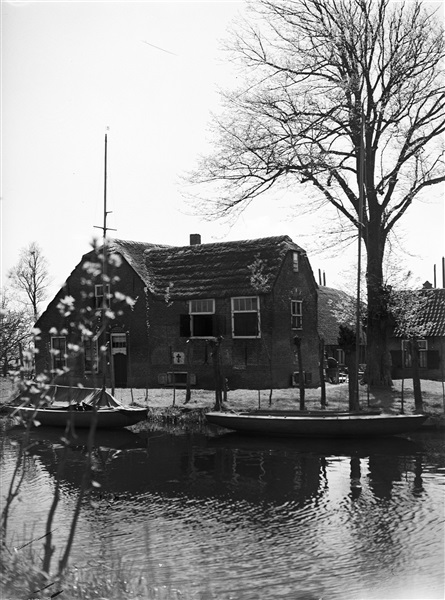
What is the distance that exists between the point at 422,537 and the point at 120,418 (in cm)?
1572

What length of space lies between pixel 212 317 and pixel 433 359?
14.9 m

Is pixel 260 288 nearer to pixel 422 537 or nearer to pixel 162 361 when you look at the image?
pixel 162 361

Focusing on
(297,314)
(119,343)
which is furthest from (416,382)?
(119,343)

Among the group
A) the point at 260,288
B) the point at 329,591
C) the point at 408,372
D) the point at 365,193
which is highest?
the point at 365,193

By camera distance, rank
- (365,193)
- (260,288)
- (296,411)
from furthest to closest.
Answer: (260,288) → (365,193) → (296,411)

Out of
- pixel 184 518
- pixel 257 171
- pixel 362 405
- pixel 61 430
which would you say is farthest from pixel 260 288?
pixel 184 518

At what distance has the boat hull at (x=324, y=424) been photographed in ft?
80.3

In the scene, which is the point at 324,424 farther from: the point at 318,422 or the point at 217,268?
the point at 217,268

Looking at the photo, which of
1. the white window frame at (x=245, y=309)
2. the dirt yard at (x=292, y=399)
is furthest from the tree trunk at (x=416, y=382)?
the white window frame at (x=245, y=309)

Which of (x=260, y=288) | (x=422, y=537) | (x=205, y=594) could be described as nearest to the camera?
(x=205, y=594)

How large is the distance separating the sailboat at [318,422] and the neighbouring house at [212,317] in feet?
25.8

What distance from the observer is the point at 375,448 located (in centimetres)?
2345

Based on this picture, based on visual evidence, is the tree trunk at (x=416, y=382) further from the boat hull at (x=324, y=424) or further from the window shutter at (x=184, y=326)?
the window shutter at (x=184, y=326)

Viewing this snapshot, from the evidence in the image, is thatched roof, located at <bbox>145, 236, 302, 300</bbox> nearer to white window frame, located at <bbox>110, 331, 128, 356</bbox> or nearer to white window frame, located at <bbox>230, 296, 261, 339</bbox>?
white window frame, located at <bbox>230, 296, 261, 339</bbox>
